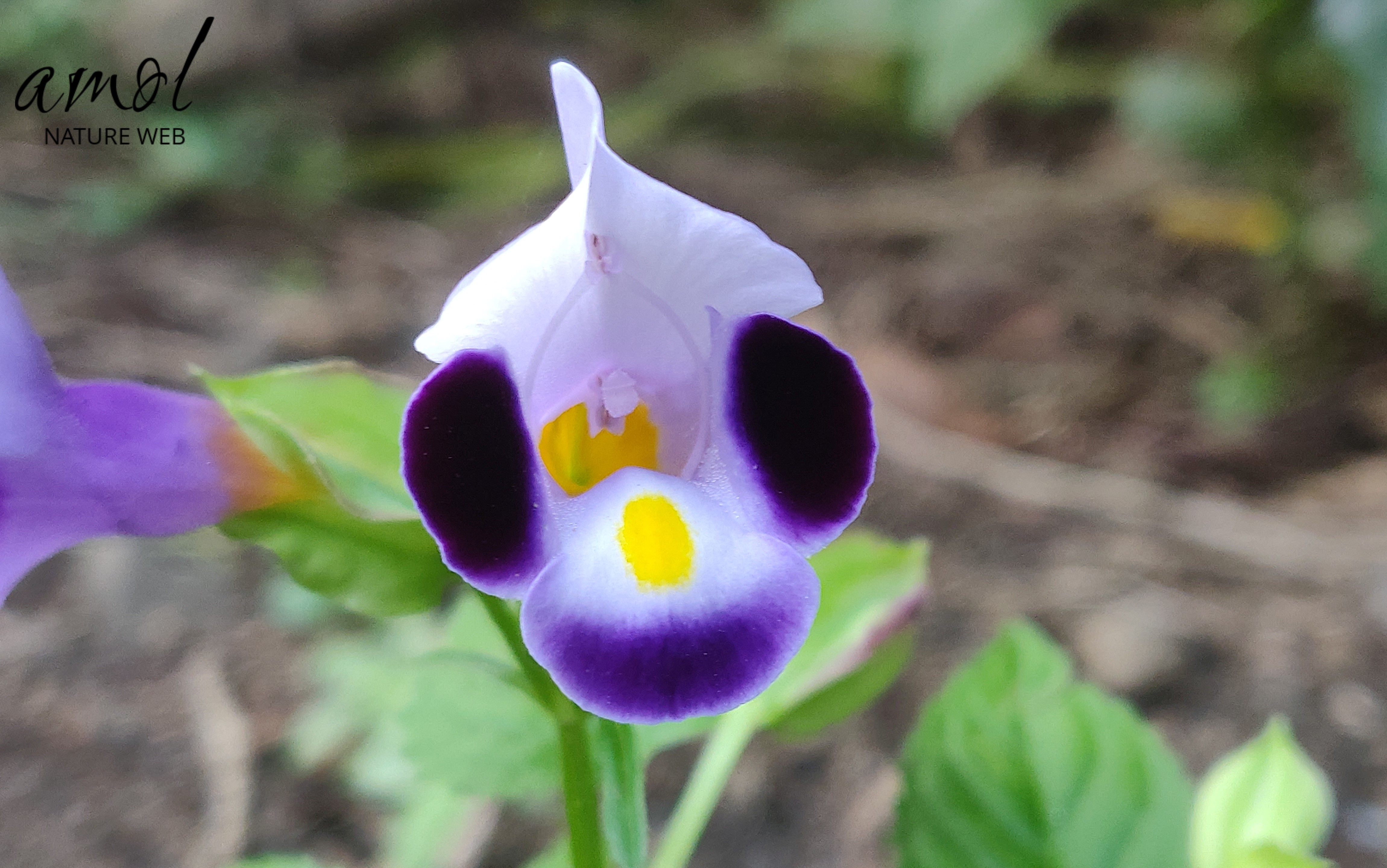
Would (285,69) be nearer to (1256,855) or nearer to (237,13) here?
(237,13)

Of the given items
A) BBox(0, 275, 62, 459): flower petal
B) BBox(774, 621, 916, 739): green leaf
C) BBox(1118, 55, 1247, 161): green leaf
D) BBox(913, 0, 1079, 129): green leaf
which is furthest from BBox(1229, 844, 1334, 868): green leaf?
BBox(1118, 55, 1247, 161): green leaf

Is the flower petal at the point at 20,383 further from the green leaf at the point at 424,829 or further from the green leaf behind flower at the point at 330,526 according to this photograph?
the green leaf at the point at 424,829

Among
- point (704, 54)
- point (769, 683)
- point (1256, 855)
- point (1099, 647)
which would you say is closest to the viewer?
point (769, 683)

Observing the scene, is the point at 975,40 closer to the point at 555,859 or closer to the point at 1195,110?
the point at 1195,110

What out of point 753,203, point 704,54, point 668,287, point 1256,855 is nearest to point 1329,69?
point 753,203

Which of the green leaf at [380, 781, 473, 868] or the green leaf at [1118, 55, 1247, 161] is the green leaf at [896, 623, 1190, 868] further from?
the green leaf at [1118, 55, 1247, 161]

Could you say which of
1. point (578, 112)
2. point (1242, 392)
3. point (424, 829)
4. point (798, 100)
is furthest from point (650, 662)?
point (798, 100)
